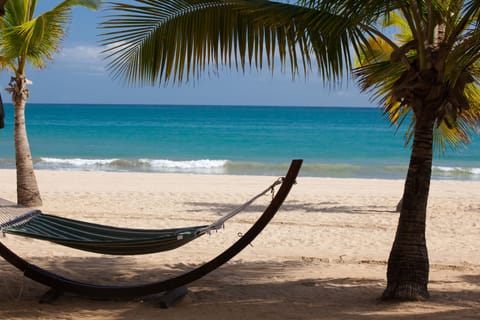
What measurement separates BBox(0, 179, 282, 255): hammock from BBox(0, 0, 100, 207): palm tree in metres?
4.25

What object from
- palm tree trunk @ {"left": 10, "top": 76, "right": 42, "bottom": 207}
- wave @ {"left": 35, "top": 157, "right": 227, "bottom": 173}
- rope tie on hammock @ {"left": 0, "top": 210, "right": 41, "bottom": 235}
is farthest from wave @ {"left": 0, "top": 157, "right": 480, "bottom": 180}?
rope tie on hammock @ {"left": 0, "top": 210, "right": 41, "bottom": 235}

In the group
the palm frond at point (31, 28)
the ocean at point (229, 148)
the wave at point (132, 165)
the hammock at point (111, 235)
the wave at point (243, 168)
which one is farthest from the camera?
→ the ocean at point (229, 148)

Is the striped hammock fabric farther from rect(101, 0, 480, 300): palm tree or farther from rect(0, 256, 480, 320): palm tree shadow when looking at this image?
rect(101, 0, 480, 300): palm tree

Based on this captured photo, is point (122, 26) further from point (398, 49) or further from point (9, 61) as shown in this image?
point (9, 61)

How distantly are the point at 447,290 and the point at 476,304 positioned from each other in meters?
0.48

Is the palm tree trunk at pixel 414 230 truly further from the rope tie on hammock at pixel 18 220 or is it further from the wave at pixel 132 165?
the wave at pixel 132 165

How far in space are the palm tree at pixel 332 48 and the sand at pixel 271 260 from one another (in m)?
0.64

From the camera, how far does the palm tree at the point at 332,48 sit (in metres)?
4.34

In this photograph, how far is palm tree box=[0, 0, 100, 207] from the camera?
8469mm

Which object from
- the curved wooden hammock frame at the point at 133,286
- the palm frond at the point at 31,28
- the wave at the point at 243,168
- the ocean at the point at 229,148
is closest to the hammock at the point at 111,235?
the curved wooden hammock frame at the point at 133,286

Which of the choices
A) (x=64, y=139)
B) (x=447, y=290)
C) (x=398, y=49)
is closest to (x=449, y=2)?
(x=398, y=49)

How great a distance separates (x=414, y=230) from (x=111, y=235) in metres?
2.10

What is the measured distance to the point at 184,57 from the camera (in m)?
4.90

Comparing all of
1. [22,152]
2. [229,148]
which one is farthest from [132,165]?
[22,152]
